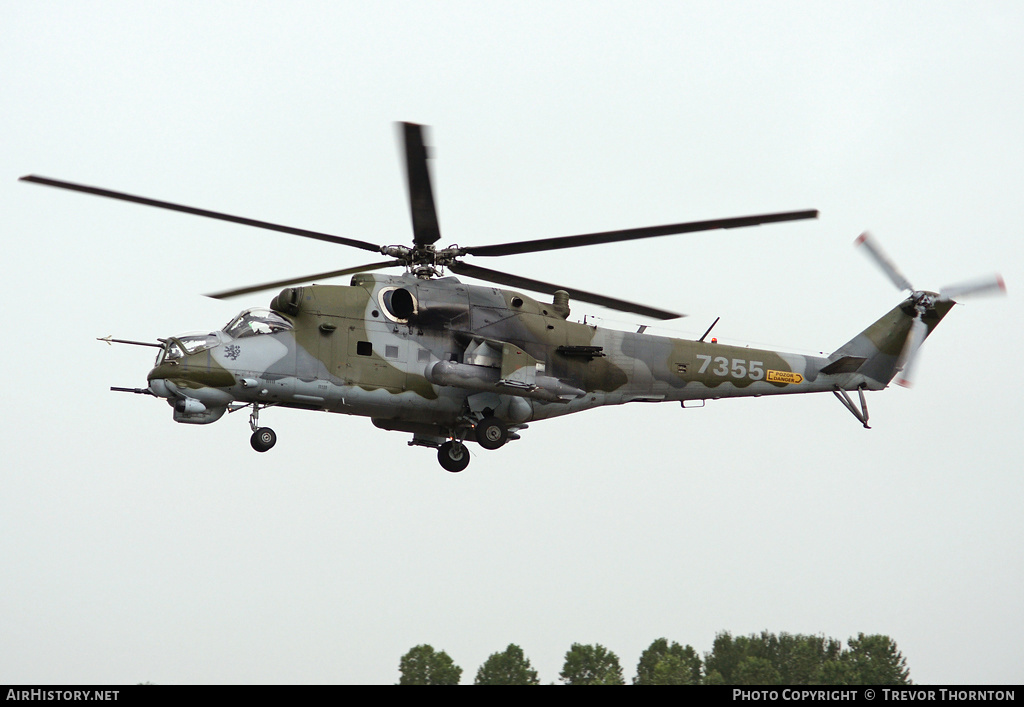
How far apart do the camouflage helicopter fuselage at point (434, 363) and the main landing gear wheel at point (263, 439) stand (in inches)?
5.9

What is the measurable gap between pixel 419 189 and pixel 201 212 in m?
3.70

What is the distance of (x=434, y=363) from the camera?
71.6 ft

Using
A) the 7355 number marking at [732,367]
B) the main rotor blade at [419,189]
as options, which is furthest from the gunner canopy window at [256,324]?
the 7355 number marking at [732,367]

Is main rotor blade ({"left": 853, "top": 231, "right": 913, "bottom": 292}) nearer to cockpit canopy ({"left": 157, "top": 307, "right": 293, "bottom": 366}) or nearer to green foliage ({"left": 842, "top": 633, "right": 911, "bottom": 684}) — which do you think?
→ cockpit canopy ({"left": 157, "top": 307, "right": 293, "bottom": 366})

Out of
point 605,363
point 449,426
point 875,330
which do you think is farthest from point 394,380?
point 875,330

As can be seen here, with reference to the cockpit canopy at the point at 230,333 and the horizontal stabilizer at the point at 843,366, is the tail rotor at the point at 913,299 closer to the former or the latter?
the horizontal stabilizer at the point at 843,366

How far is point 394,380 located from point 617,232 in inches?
210

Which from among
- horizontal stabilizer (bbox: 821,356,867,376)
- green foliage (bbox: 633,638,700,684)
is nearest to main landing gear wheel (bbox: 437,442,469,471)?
horizontal stabilizer (bbox: 821,356,867,376)

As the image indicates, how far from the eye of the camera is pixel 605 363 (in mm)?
23484

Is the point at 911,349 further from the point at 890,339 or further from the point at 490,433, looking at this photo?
the point at 490,433

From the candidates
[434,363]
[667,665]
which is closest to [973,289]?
[434,363]

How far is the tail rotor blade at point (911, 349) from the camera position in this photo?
85.7 feet

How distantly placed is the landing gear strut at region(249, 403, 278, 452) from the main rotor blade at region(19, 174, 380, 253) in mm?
3599
